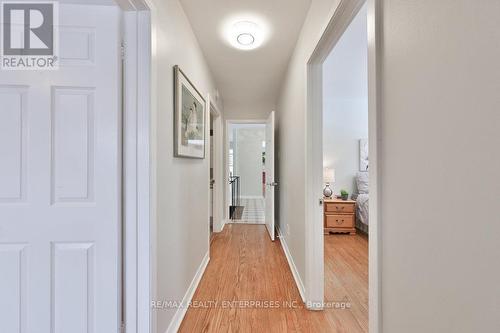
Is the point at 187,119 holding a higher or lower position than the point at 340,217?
higher

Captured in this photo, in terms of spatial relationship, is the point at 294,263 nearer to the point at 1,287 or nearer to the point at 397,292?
the point at 397,292

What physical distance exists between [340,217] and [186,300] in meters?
2.88

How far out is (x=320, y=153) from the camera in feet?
6.48

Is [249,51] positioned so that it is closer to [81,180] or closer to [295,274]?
[81,180]

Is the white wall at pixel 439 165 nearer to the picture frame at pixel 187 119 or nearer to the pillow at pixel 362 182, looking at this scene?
the picture frame at pixel 187 119

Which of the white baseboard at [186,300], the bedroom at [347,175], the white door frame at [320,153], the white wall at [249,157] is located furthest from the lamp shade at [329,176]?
the white wall at [249,157]

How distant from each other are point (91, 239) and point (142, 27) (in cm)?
113

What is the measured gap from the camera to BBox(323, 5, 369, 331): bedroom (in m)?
2.22

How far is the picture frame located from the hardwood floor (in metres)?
1.25

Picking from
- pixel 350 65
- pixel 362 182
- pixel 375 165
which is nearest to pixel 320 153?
Result: pixel 375 165

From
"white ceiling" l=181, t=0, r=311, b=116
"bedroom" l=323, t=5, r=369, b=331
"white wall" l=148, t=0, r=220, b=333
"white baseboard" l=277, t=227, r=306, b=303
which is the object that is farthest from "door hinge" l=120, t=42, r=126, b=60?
"white baseboard" l=277, t=227, r=306, b=303

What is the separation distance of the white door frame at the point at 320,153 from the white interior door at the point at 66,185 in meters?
1.20

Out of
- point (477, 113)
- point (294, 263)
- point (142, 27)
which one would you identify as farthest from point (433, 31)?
point (294, 263)

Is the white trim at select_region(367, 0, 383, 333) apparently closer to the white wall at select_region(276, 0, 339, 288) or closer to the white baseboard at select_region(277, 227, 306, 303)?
the white wall at select_region(276, 0, 339, 288)
